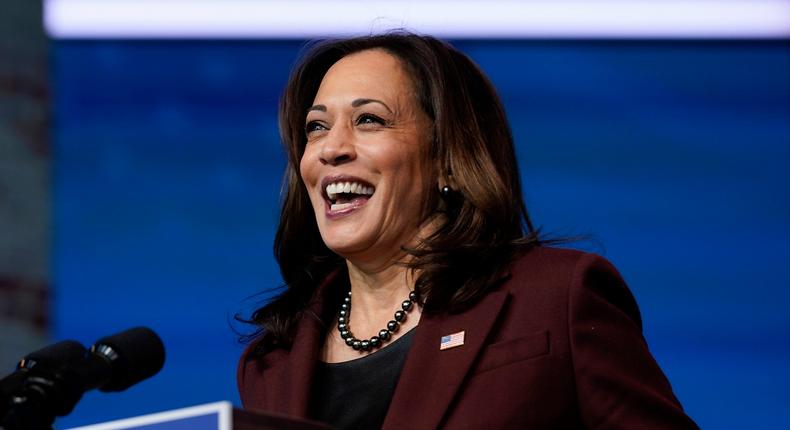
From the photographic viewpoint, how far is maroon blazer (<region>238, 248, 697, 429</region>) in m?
1.87

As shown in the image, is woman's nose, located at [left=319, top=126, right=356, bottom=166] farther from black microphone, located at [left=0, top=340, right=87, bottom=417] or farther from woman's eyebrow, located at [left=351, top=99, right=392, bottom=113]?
black microphone, located at [left=0, top=340, right=87, bottom=417]

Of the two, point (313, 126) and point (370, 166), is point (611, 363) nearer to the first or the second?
point (370, 166)

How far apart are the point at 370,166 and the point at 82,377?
847 millimetres

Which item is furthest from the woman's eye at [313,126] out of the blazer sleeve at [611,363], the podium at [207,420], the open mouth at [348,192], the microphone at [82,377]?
the podium at [207,420]

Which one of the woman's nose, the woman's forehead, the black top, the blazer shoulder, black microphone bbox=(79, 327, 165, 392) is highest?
the woman's forehead

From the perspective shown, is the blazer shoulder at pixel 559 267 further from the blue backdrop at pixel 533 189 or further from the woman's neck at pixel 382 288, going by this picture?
the blue backdrop at pixel 533 189

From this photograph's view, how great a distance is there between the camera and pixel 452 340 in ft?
6.43

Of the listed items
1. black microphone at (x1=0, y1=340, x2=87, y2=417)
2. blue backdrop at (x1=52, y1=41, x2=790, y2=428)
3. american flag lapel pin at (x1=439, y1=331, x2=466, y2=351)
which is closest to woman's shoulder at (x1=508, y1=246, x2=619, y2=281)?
american flag lapel pin at (x1=439, y1=331, x2=466, y2=351)

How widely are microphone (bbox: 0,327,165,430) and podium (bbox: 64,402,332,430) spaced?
0.28 ft

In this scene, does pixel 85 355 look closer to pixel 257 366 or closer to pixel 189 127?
pixel 257 366

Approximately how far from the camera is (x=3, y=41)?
366cm

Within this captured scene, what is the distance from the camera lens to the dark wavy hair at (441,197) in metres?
2.09

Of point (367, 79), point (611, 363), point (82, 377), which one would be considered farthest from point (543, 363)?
point (82, 377)

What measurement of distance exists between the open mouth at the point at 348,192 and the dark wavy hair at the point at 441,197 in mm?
119
